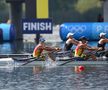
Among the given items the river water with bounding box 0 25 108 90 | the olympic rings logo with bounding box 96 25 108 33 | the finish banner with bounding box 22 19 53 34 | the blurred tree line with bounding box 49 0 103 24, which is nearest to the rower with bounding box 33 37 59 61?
the river water with bounding box 0 25 108 90

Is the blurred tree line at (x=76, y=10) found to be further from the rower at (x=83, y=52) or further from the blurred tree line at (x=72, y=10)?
the rower at (x=83, y=52)

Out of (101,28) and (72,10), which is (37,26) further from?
(72,10)

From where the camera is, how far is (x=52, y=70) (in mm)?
22906

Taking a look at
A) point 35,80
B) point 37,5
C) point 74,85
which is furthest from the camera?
point 37,5

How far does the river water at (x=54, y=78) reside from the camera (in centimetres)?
1819

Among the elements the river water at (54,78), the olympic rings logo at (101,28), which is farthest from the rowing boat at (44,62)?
the olympic rings logo at (101,28)

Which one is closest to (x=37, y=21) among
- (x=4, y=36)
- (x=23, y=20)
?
(x=23, y=20)

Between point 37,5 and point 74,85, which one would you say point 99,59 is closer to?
point 74,85

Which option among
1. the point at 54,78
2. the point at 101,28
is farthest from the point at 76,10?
the point at 54,78

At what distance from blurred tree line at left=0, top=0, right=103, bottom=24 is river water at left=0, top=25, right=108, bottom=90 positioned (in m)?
34.5

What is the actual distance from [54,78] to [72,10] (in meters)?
44.4

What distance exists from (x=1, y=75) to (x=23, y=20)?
13484 mm

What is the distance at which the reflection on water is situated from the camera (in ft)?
59.6

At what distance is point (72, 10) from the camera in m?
64.3
